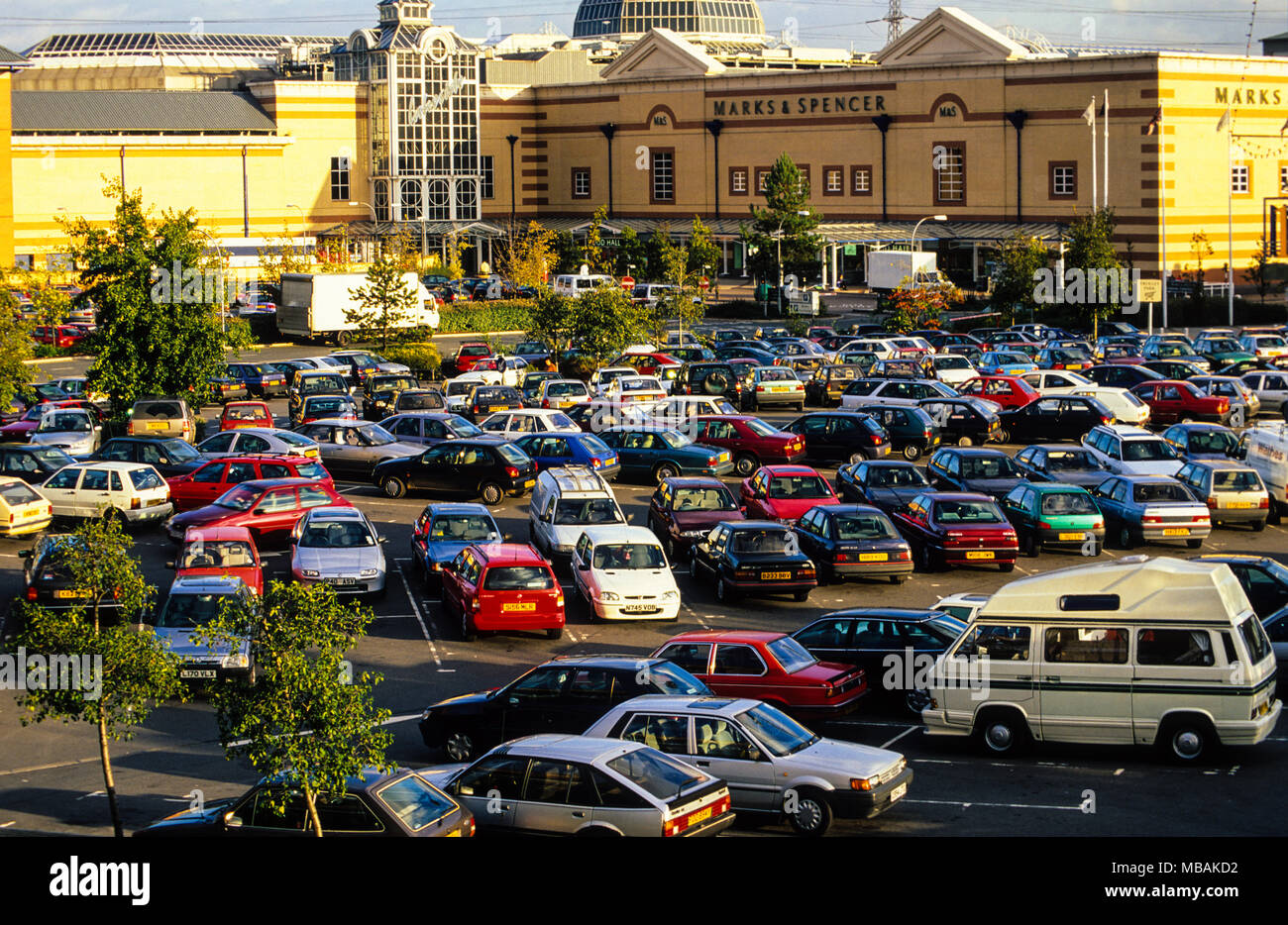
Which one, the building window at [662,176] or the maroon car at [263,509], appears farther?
the building window at [662,176]

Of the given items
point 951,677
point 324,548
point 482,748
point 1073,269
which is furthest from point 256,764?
point 1073,269

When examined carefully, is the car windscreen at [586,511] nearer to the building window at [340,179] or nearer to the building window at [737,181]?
the building window at [737,181]

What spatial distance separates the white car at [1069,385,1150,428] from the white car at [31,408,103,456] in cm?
2414

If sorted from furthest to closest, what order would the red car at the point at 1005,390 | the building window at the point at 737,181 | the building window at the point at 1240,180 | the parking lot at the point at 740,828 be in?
the building window at the point at 737,181 < the building window at the point at 1240,180 < the red car at the point at 1005,390 < the parking lot at the point at 740,828

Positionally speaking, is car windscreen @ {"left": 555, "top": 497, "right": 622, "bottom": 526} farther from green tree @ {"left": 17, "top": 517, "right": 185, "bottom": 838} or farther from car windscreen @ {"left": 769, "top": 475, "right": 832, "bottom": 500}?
green tree @ {"left": 17, "top": 517, "right": 185, "bottom": 838}

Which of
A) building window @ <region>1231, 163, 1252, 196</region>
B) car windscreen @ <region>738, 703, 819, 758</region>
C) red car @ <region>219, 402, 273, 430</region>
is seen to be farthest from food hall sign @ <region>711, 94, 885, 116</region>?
car windscreen @ <region>738, 703, 819, 758</region>

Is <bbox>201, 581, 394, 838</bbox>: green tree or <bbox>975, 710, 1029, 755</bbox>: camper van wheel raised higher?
<bbox>201, 581, 394, 838</bbox>: green tree

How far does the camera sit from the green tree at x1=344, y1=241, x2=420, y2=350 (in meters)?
56.9

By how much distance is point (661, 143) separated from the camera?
92.4m

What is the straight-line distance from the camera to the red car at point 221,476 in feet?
106

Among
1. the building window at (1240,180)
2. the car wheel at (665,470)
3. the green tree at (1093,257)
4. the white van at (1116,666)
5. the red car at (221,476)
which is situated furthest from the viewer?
the building window at (1240,180)

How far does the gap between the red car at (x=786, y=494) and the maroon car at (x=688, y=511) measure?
57cm

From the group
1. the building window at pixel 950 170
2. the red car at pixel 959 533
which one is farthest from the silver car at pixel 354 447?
the building window at pixel 950 170
